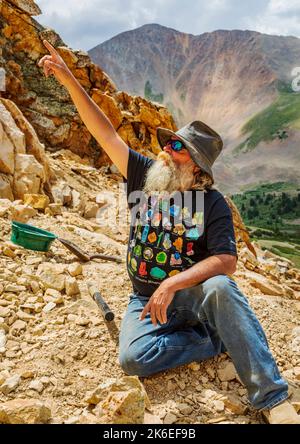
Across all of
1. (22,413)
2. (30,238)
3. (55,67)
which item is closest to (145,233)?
(22,413)

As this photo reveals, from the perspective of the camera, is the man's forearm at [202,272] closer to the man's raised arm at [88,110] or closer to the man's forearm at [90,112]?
the man's raised arm at [88,110]

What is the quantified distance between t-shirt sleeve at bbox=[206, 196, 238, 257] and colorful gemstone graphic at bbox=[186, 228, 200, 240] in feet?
0.38

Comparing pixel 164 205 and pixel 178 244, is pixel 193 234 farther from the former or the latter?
pixel 164 205

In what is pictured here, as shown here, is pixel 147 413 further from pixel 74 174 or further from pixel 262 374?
pixel 74 174

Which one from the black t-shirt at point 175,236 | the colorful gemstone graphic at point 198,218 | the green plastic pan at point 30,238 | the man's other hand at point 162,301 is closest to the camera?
the man's other hand at point 162,301

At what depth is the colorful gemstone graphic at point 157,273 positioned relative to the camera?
130 inches

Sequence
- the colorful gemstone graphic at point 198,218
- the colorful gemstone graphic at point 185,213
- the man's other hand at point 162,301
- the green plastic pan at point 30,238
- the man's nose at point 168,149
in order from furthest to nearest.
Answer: the green plastic pan at point 30,238
the man's nose at point 168,149
the colorful gemstone graphic at point 185,213
the colorful gemstone graphic at point 198,218
the man's other hand at point 162,301

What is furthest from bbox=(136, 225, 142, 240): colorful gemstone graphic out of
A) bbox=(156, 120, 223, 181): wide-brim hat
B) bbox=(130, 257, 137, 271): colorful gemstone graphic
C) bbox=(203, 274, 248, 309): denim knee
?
bbox=(203, 274, 248, 309): denim knee

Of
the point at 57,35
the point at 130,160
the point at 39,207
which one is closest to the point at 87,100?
the point at 130,160

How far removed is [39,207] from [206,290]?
229 inches

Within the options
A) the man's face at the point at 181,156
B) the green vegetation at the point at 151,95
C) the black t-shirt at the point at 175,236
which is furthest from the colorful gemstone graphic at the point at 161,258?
the green vegetation at the point at 151,95

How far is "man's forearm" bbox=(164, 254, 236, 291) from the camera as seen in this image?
9.34ft

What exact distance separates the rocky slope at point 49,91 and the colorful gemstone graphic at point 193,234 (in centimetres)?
1722

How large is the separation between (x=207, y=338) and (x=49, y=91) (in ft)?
64.3
